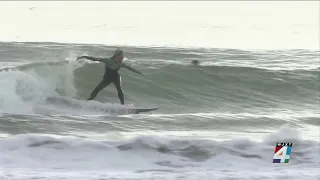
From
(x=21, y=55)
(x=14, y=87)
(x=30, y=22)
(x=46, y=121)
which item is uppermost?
(x=30, y=22)

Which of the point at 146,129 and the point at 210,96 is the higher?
the point at 210,96

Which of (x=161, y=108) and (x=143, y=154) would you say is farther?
(x=161, y=108)

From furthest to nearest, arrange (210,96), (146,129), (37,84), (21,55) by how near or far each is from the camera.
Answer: (21,55) < (210,96) < (37,84) < (146,129)

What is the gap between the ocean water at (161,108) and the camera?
27.6 feet

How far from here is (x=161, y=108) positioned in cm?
1490

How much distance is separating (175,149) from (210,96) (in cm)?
776

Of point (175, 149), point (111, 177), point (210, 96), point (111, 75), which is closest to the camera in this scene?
point (111, 177)

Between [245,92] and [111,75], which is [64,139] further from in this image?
[245,92]

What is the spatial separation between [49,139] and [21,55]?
44.7ft

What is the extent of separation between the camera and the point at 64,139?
927cm

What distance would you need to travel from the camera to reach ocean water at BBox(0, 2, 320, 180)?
8.41m

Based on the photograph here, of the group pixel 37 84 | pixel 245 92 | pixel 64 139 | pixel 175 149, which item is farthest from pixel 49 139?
pixel 245 92

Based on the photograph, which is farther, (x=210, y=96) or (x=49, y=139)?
(x=210, y=96)

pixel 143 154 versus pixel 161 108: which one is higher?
pixel 161 108
